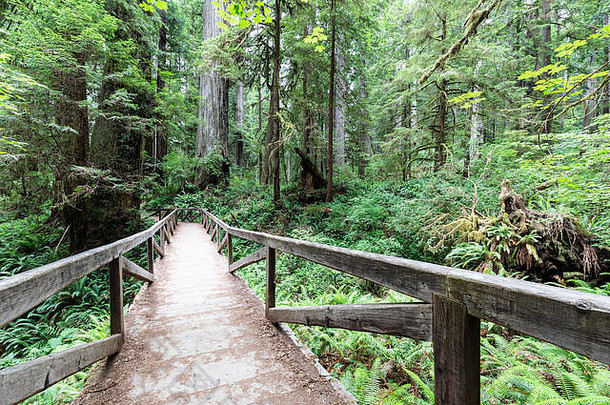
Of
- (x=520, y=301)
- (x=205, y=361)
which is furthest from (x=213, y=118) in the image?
(x=520, y=301)

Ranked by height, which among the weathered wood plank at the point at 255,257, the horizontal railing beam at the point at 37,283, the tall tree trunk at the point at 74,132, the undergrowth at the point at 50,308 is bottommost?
the undergrowth at the point at 50,308

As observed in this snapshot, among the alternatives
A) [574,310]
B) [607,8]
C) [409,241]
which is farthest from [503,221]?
[607,8]

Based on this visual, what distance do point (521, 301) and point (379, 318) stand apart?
85 cm

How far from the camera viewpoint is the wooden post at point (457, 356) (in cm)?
115

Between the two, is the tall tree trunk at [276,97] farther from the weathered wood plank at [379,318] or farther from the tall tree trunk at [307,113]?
the weathered wood plank at [379,318]

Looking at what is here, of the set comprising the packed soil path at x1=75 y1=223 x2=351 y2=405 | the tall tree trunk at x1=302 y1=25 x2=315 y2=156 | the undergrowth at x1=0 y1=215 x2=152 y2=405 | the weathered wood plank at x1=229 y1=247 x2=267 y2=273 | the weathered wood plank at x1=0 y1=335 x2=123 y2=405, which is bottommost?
the undergrowth at x1=0 y1=215 x2=152 y2=405

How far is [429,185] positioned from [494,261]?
3.37 meters

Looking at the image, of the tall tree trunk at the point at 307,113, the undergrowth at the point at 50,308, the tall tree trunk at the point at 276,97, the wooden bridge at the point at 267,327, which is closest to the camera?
the wooden bridge at the point at 267,327

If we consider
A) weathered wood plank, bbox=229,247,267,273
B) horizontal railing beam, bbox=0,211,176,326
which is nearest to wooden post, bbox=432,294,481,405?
horizontal railing beam, bbox=0,211,176,326

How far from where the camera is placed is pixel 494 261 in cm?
467

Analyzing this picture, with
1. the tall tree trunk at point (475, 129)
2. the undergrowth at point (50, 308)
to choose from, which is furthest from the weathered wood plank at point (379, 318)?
the tall tree trunk at point (475, 129)

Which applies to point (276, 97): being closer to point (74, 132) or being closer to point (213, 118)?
point (74, 132)

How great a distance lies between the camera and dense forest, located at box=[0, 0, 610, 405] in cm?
313

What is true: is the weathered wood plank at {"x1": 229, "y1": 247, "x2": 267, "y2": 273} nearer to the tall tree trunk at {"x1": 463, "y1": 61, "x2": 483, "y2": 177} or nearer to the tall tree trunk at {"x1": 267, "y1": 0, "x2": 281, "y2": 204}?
the tall tree trunk at {"x1": 267, "y1": 0, "x2": 281, "y2": 204}
